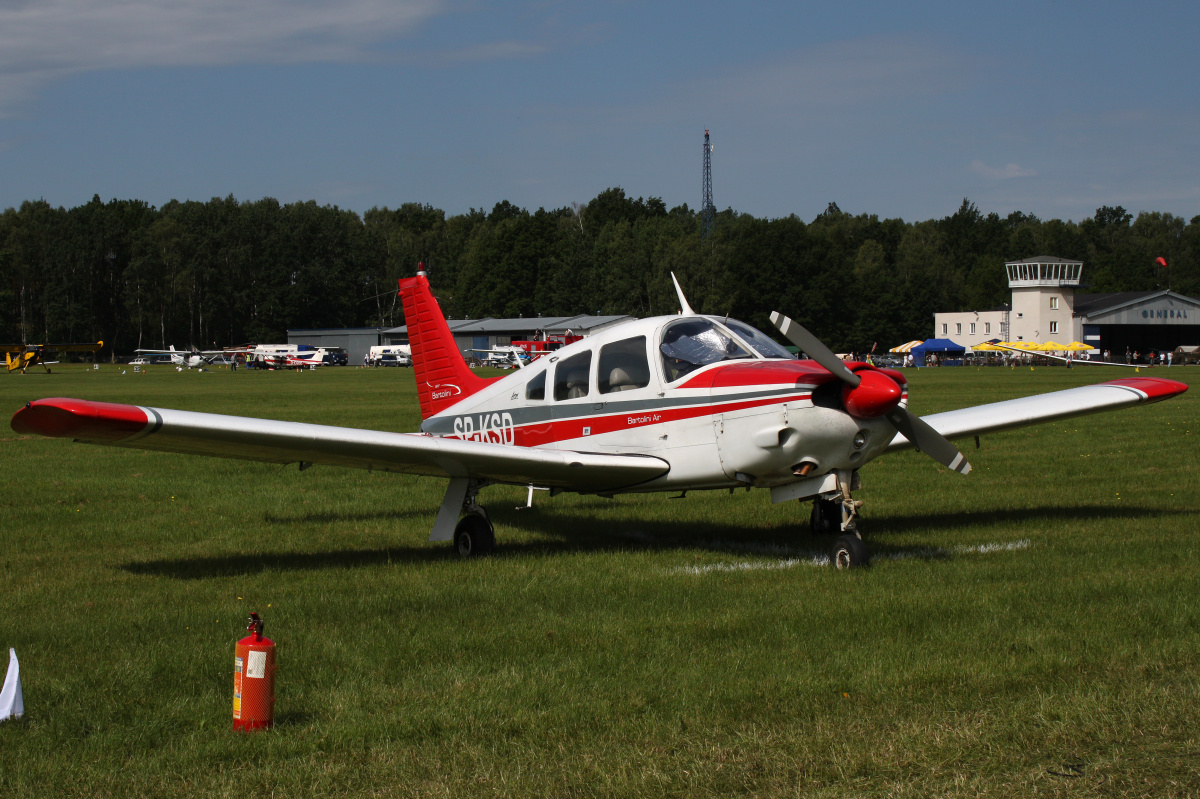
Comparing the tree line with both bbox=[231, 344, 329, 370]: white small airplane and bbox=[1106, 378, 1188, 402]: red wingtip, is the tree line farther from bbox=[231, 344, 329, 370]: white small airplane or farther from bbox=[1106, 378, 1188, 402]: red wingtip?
bbox=[1106, 378, 1188, 402]: red wingtip

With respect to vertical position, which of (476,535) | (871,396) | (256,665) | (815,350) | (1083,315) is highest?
(1083,315)

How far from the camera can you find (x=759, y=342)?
938cm

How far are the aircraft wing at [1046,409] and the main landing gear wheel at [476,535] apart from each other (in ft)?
14.1

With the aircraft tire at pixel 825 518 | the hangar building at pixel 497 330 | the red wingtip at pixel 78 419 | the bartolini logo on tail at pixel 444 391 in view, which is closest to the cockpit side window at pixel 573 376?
the bartolini logo on tail at pixel 444 391

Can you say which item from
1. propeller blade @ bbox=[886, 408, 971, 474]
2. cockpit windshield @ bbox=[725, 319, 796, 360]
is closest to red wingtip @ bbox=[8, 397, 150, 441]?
cockpit windshield @ bbox=[725, 319, 796, 360]

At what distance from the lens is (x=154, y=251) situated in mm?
105062

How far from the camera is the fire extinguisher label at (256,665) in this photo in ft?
15.3

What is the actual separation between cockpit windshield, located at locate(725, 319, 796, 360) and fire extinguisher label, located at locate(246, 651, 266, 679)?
5.37 meters

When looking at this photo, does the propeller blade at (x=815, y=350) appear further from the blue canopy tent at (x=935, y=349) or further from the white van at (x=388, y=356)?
the blue canopy tent at (x=935, y=349)

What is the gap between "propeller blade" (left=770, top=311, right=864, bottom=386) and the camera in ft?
26.8

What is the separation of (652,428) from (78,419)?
4555mm

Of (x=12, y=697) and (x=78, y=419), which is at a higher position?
(x=78, y=419)

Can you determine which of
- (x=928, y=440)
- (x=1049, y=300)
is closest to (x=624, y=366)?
(x=928, y=440)

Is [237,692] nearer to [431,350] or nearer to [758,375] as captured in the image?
[758,375]
